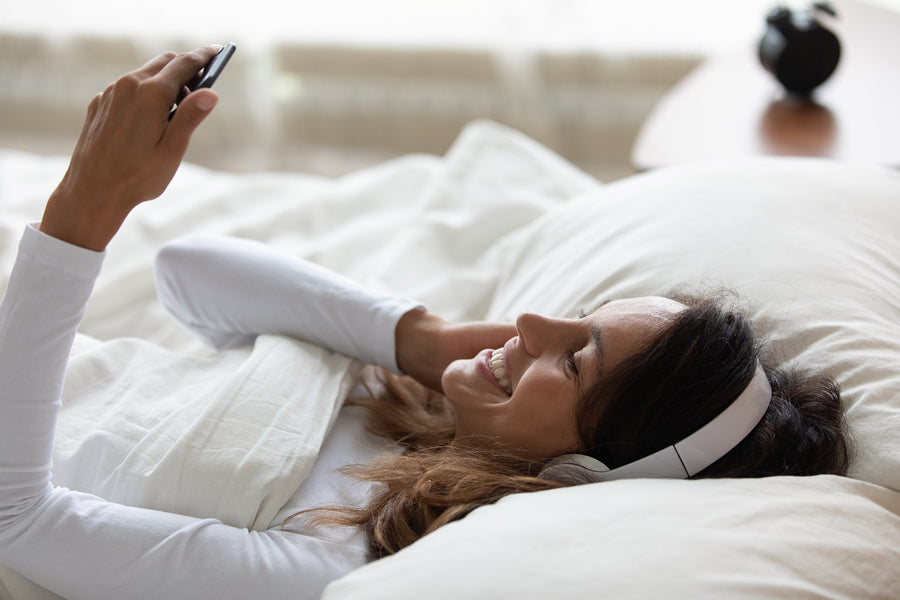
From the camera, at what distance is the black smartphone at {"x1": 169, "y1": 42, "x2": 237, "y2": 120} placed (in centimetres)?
85

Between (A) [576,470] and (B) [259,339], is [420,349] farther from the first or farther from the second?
(A) [576,470]

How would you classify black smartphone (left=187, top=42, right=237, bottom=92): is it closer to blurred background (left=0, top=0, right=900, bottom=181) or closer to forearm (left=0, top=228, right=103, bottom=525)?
forearm (left=0, top=228, right=103, bottom=525)

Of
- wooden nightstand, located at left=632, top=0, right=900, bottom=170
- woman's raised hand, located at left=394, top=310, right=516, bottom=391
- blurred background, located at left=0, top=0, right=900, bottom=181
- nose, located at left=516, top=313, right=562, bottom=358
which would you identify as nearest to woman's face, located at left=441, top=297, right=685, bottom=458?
nose, located at left=516, top=313, right=562, bottom=358

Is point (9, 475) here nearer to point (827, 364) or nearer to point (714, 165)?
point (827, 364)

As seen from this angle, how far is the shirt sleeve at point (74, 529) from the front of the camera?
791mm

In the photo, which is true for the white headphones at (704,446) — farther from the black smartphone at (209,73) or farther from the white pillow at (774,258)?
the black smartphone at (209,73)

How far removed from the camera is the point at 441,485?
0.84m

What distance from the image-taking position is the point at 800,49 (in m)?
1.64

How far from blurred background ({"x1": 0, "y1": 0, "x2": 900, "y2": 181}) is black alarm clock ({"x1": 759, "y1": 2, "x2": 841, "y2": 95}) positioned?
714mm

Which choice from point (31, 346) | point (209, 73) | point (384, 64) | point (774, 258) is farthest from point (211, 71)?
point (384, 64)

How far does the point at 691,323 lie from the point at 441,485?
0.29 meters

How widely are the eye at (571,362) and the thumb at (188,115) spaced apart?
0.42 m

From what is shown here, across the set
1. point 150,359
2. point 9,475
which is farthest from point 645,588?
point 150,359

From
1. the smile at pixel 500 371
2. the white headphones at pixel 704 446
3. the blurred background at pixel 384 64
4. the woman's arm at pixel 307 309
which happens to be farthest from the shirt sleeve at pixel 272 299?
the blurred background at pixel 384 64
